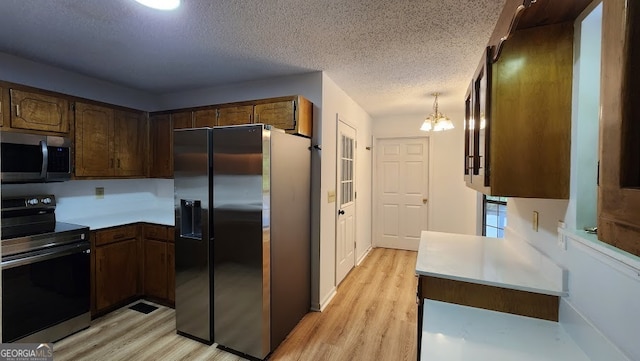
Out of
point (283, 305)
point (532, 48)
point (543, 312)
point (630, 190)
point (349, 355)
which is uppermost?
point (532, 48)

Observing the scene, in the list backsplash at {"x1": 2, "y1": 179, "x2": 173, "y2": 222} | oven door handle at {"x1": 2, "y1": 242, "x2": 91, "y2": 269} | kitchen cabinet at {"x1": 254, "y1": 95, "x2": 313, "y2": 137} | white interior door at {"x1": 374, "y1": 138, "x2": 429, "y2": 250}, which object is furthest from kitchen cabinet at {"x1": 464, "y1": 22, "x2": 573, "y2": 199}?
white interior door at {"x1": 374, "y1": 138, "x2": 429, "y2": 250}

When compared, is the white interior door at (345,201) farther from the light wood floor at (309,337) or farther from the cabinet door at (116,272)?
the cabinet door at (116,272)

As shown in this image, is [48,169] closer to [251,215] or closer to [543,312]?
[251,215]

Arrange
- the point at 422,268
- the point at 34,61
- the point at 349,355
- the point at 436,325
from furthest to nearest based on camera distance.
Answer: the point at 34,61
the point at 349,355
the point at 422,268
the point at 436,325

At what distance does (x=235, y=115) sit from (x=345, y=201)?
174 centimetres

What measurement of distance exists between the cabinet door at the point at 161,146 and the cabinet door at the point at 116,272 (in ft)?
2.69

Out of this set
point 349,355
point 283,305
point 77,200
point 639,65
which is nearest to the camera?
point 639,65

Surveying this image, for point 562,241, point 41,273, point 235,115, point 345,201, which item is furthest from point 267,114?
point 562,241

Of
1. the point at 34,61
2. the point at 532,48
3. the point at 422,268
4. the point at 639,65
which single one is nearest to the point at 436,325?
the point at 422,268

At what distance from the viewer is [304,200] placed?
2691 millimetres

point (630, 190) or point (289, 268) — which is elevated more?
point (630, 190)

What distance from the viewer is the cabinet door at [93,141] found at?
2.66 meters

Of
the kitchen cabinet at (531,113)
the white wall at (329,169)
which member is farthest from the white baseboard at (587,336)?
the white wall at (329,169)

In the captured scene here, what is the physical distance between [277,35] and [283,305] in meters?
2.13
